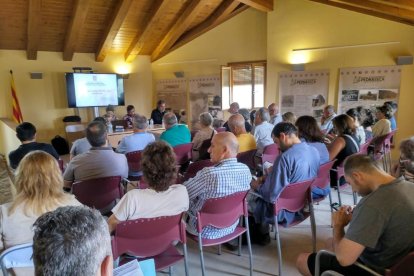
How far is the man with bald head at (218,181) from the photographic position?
7.31 feet

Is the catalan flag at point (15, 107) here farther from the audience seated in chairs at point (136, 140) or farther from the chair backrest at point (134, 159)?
the chair backrest at point (134, 159)

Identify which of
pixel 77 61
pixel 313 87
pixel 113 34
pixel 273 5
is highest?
pixel 273 5

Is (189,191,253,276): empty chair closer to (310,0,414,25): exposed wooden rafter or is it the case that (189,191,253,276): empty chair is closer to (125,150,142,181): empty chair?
(125,150,142,181): empty chair

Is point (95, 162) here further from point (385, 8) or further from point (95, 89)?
point (95, 89)

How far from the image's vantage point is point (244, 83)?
8.20m

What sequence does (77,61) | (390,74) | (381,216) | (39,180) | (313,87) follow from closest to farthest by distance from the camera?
(381,216) → (39,180) → (390,74) → (313,87) → (77,61)

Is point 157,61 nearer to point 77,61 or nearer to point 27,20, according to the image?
point 77,61

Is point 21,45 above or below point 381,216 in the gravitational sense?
above

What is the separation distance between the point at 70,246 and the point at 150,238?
3.68 ft

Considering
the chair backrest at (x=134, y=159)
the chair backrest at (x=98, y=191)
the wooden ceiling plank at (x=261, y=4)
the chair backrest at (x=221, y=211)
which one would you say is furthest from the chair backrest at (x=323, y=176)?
the wooden ceiling plank at (x=261, y=4)

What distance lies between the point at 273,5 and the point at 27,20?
547 cm

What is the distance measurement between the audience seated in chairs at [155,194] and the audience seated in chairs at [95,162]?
99cm

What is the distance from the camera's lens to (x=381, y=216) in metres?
1.45

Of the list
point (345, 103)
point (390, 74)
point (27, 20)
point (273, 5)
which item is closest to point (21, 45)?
point (27, 20)
